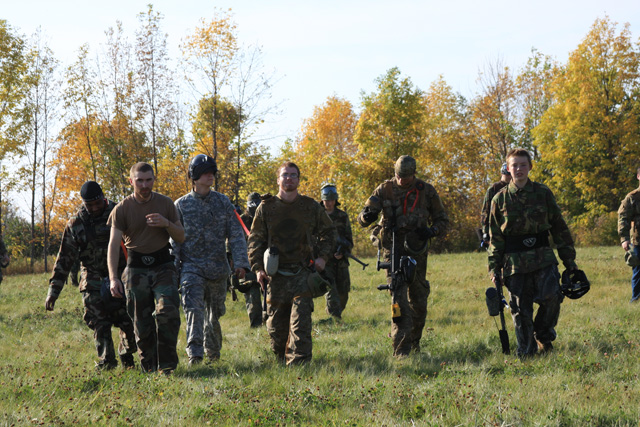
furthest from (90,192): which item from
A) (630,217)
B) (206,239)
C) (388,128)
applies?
(388,128)

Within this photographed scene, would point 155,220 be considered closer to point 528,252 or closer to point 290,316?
point 290,316

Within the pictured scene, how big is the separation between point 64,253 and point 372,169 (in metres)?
35.6

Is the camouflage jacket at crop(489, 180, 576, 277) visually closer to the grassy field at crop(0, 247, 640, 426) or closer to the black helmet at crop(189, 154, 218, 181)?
the grassy field at crop(0, 247, 640, 426)

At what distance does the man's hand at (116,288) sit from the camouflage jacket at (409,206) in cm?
284

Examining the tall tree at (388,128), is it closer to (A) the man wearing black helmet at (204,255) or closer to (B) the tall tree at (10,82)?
(B) the tall tree at (10,82)

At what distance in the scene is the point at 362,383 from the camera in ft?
18.8

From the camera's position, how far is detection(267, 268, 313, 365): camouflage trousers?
6625mm

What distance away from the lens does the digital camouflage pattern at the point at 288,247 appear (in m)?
6.80

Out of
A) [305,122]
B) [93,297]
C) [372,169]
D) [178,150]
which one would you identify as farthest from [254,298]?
[305,122]

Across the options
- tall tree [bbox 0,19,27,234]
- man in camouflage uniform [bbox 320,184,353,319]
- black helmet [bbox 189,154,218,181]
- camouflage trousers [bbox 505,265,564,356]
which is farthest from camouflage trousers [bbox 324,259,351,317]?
tall tree [bbox 0,19,27,234]

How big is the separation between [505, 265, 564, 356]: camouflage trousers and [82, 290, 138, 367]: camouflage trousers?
4.44 metres

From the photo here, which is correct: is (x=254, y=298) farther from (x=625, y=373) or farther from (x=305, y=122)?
(x=305, y=122)

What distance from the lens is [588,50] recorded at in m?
35.8

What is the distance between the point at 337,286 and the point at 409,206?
14.0 feet
